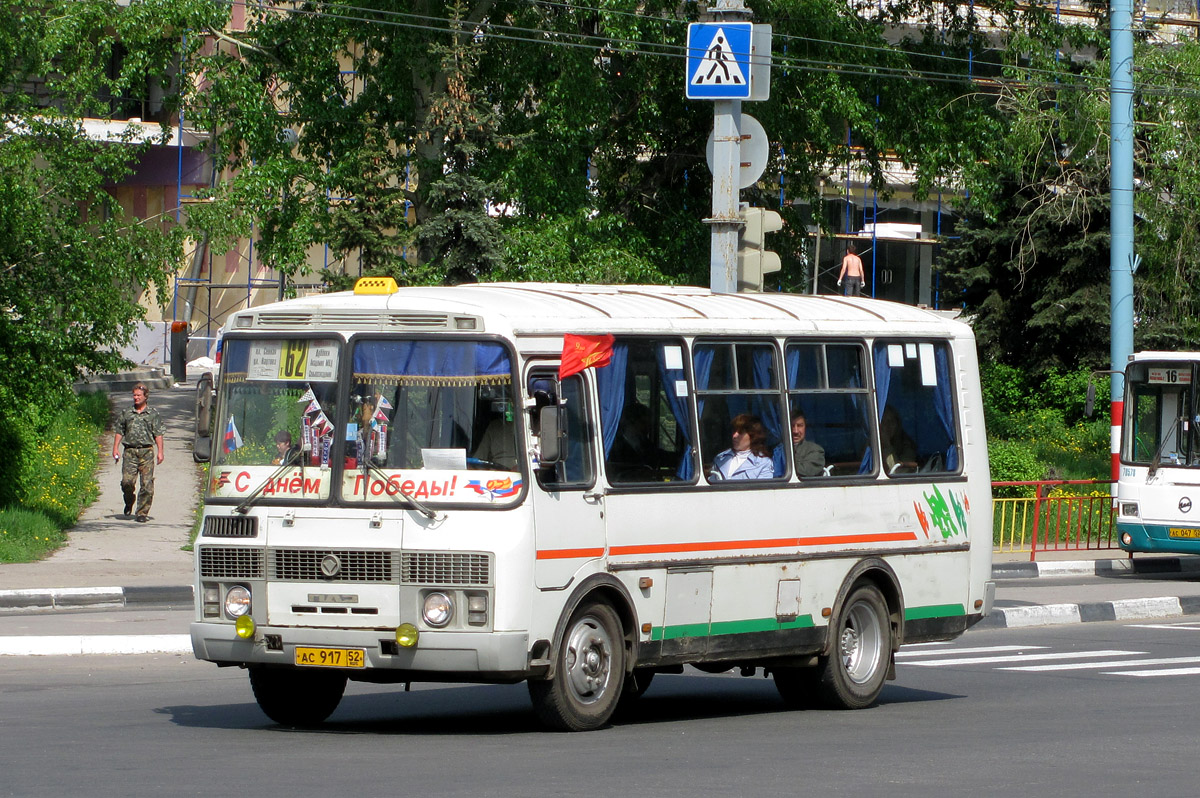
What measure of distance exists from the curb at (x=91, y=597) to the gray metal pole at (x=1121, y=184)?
14.8 metres

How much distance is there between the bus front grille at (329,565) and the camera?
31.4 feet

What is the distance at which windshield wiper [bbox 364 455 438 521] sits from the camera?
9.52m

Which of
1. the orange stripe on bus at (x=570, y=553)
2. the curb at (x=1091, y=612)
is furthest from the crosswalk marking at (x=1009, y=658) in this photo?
the orange stripe on bus at (x=570, y=553)

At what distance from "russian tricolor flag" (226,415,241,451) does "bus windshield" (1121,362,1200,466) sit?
53.3ft

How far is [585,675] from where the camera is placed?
10062mm

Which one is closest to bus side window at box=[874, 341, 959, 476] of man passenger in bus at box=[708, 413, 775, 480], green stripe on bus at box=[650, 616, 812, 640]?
man passenger in bus at box=[708, 413, 775, 480]

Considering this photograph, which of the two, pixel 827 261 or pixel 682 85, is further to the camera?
pixel 827 261

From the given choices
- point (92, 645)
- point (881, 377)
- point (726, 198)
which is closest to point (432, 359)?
point (881, 377)

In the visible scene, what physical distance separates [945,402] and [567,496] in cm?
387

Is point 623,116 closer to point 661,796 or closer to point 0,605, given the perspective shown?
point 0,605

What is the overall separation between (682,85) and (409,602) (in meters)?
24.4

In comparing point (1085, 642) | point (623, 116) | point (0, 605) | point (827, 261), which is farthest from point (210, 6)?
point (827, 261)

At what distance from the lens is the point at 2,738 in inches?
372

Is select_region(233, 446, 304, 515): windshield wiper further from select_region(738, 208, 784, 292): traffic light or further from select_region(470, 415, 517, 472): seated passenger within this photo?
select_region(738, 208, 784, 292): traffic light
